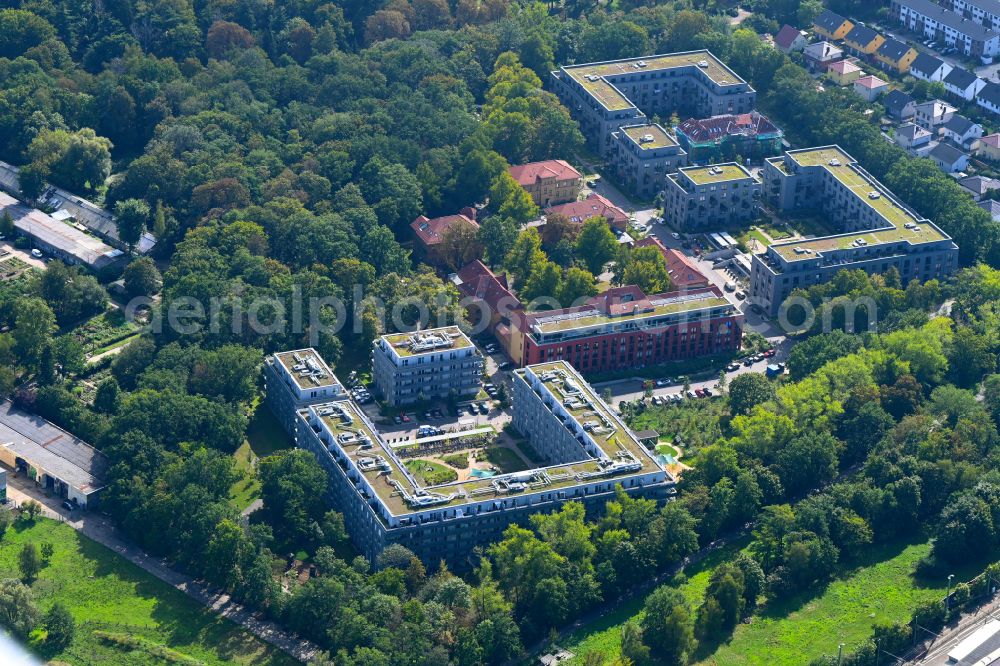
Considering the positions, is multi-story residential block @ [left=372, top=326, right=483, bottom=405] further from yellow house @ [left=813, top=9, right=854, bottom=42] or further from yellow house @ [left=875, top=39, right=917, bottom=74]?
yellow house @ [left=813, top=9, right=854, bottom=42]

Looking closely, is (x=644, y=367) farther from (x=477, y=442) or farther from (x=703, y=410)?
(x=477, y=442)

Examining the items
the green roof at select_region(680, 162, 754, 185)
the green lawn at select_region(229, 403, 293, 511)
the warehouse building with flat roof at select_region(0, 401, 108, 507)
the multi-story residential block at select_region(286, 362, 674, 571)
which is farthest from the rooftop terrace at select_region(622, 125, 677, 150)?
the warehouse building with flat roof at select_region(0, 401, 108, 507)

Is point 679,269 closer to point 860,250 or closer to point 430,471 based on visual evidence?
point 860,250

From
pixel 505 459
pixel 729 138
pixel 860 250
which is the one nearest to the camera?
pixel 505 459

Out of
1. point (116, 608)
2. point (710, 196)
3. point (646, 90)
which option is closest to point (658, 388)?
point (710, 196)

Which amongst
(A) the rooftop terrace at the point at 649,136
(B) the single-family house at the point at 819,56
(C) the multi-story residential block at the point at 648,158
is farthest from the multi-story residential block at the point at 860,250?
(B) the single-family house at the point at 819,56
